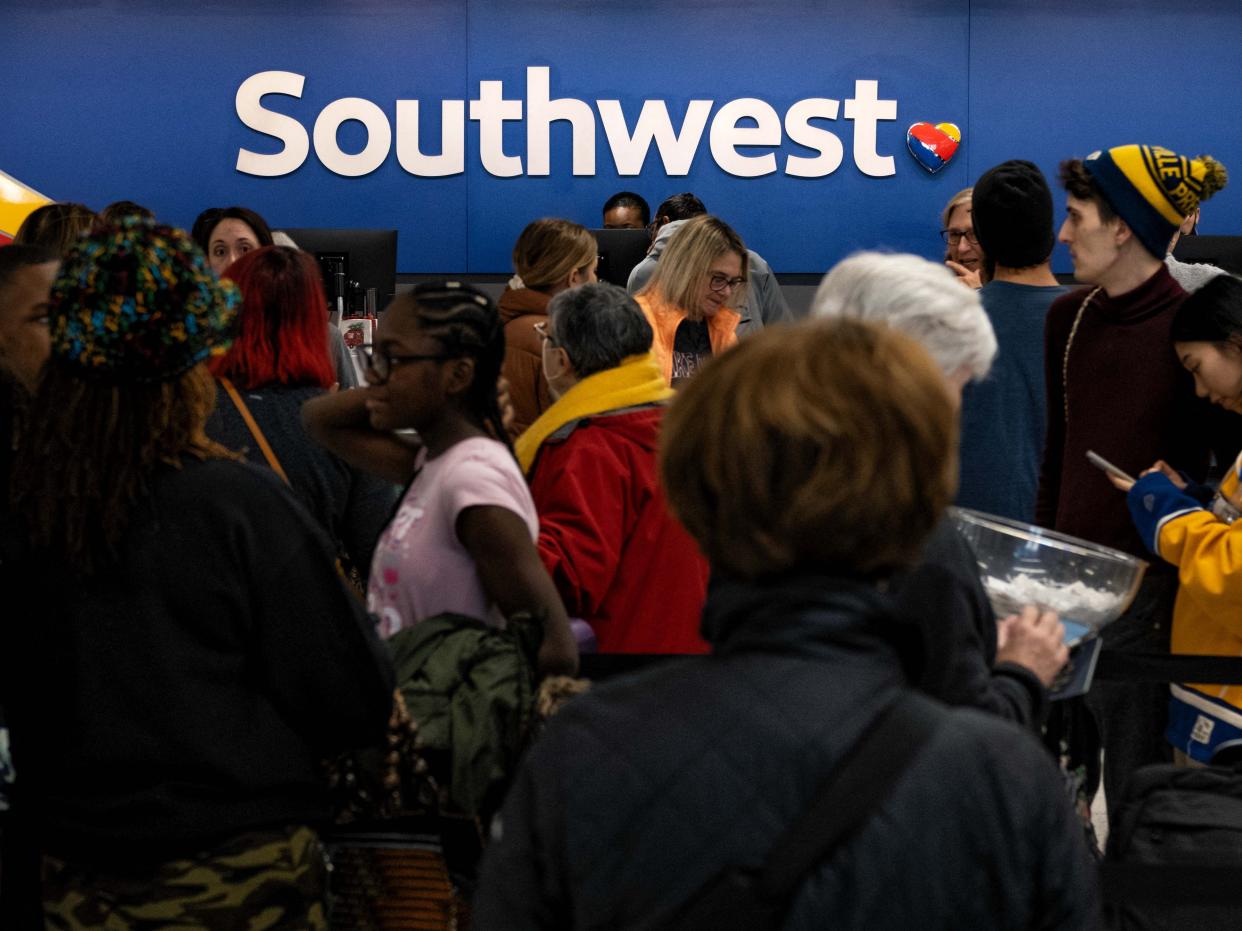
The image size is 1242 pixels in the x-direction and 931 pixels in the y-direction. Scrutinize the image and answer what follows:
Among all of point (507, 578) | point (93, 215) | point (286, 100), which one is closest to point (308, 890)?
point (507, 578)

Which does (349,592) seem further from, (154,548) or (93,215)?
(93,215)

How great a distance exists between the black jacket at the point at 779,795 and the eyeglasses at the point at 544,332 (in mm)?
1668

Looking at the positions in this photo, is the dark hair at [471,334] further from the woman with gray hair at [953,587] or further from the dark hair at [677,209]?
the dark hair at [677,209]

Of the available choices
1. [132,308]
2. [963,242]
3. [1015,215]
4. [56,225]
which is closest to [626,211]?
[963,242]

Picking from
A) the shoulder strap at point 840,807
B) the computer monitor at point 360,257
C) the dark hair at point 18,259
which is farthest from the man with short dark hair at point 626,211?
the shoulder strap at point 840,807

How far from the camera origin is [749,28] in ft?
27.2

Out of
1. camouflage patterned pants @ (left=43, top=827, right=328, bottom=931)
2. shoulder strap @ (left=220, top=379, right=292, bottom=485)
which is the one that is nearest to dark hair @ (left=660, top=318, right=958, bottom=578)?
camouflage patterned pants @ (left=43, top=827, right=328, bottom=931)

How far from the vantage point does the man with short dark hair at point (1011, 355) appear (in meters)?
2.98

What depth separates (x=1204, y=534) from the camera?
8.00 ft

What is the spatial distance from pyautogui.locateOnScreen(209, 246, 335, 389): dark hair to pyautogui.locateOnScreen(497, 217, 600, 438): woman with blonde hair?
86 centimetres

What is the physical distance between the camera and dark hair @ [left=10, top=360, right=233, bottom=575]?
60.1 inches

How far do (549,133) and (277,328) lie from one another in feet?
19.1

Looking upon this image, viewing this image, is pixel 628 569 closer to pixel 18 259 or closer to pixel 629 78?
pixel 18 259

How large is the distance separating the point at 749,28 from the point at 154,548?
7.27 m
